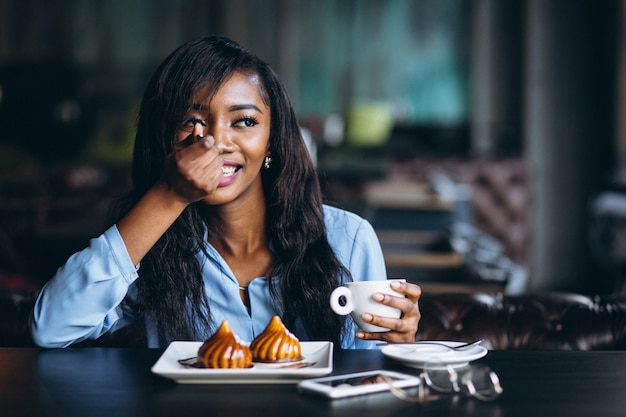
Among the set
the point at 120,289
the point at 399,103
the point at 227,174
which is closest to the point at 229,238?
the point at 227,174

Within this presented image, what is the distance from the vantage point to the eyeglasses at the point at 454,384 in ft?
3.35

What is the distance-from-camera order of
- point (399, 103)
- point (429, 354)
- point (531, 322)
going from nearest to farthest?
point (429, 354) → point (531, 322) → point (399, 103)

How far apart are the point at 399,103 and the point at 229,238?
192 inches

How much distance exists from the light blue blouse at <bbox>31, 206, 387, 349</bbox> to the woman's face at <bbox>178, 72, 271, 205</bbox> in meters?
0.17

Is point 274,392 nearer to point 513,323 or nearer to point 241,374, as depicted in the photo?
point 241,374

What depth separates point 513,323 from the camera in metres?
1.87

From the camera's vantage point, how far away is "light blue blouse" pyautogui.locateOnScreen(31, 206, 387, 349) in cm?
136

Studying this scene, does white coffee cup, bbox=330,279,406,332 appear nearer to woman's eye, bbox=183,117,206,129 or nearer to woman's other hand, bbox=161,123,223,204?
woman's other hand, bbox=161,123,223,204

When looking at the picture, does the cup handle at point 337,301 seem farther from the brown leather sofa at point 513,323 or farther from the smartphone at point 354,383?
the brown leather sofa at point 513,323

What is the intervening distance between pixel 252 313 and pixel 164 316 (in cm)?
17

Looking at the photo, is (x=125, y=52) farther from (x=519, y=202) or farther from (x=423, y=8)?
(x=519, y=202)

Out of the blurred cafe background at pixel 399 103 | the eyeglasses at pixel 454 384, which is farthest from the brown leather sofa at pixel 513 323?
the blurred cafe background at pixel 399 103

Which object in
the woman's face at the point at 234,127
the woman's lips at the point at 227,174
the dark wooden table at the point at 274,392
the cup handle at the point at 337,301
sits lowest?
the dark wooden table at the point at 274,392

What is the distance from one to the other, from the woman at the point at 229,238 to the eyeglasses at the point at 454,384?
1.56 feet
